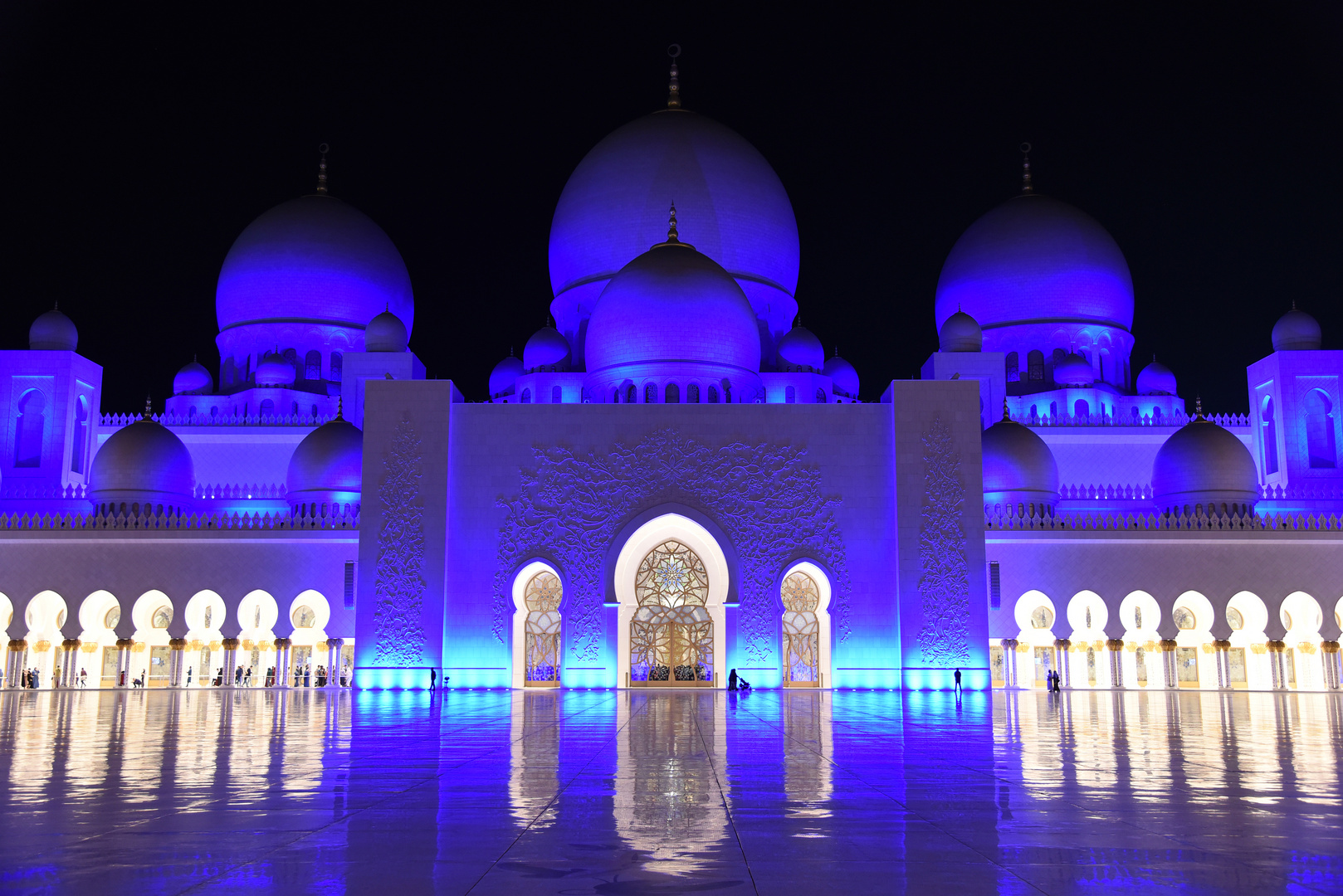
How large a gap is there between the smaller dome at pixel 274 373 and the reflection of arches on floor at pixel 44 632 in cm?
629

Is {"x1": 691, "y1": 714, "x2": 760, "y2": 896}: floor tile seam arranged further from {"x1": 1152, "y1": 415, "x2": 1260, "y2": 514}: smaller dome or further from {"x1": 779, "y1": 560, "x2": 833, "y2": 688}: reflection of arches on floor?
{"x1": 1152, "y1": 415, "x2": 1260, "y2": 514}: smaller dome

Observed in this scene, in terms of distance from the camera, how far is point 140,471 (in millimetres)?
20953

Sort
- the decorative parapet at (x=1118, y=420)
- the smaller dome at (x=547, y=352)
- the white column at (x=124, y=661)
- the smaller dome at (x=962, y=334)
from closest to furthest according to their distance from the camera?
the white column at (x=124, y=661), the smaller dome at (x=962, y=334), the smaller dome at (x=547, y=352), the decorative parapet at (x=1118, y=420)

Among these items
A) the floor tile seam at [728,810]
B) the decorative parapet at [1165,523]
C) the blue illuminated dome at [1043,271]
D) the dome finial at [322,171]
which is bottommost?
the floor tile seam at [728,810]

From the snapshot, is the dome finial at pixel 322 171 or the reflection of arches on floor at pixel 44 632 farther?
the dome finial at pixel 322 171

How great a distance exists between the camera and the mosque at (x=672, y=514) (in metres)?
17.7

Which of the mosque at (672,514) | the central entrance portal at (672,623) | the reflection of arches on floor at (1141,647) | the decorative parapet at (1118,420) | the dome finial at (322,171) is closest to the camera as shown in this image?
the mosque at (672,514)

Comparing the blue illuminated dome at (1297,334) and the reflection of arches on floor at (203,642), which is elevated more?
the blue illuminated dome at (1297,334)

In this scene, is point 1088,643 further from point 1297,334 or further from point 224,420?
point 224,420

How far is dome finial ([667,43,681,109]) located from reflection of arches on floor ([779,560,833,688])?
11618 mm

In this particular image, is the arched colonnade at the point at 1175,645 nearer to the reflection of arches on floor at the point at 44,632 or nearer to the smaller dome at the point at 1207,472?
the smaller dome at the point at 1207,472

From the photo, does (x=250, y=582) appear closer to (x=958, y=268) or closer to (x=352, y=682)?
(x=352, y=682)

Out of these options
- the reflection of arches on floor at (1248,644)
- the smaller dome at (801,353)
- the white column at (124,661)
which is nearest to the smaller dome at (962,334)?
the smaller dome at (801,353)

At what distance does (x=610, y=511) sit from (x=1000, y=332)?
453 inches
